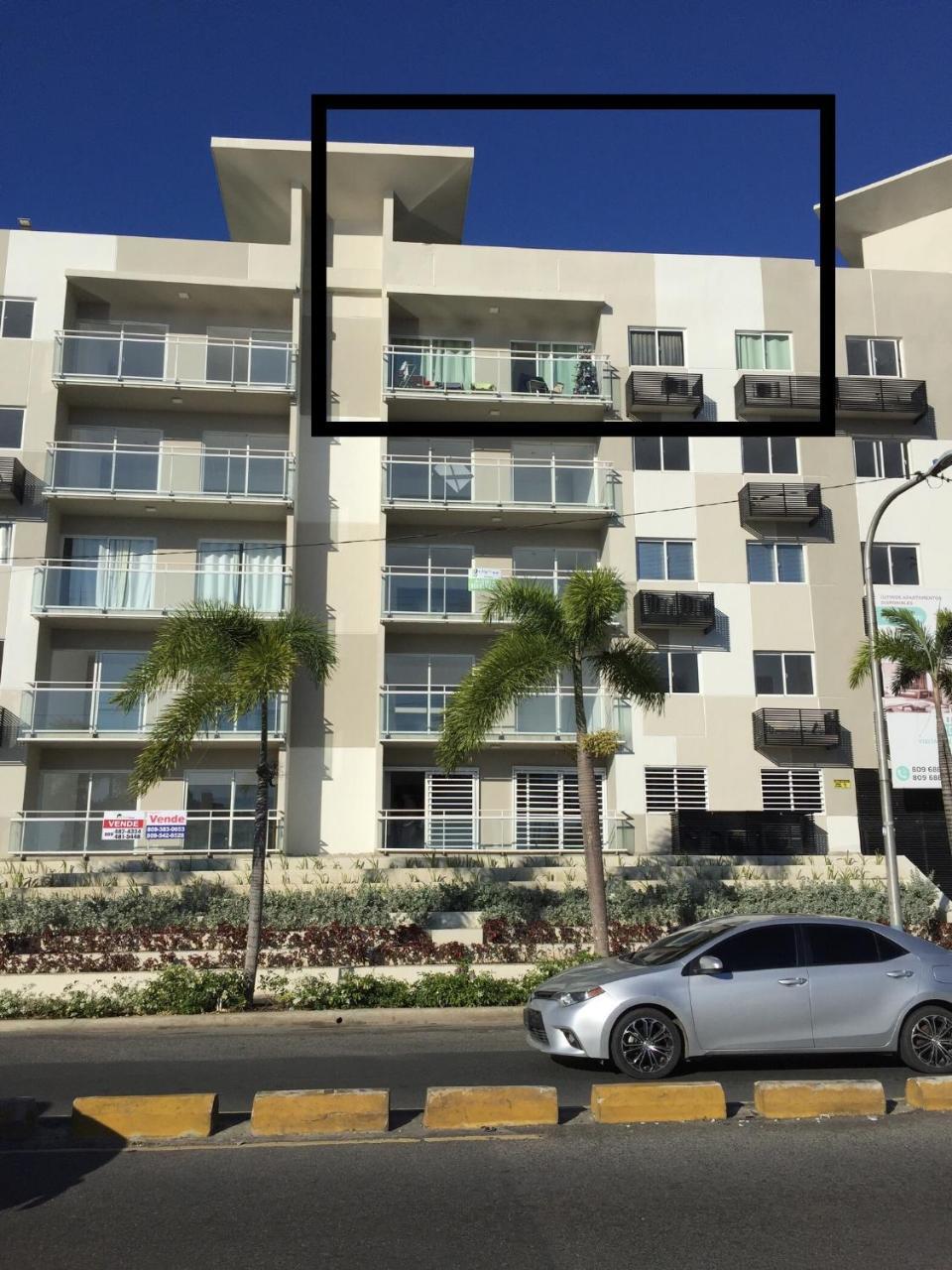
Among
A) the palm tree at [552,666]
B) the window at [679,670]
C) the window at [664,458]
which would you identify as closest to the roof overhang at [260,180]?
the window at [664,458]

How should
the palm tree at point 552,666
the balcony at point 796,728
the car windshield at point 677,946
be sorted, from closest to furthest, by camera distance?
the car windshield at point 677,946 → the palm tree at point 552,666 → the balcony at point 796,728

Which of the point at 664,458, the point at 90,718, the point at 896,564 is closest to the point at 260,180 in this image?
the point at 664,458

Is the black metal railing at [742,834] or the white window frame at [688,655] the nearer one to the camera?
the black metal railing at [742,834]

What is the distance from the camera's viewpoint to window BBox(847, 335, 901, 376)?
98.8 ft

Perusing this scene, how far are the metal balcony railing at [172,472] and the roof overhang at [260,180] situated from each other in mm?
7920

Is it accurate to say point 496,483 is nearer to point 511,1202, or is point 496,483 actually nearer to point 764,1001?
point 764,1001

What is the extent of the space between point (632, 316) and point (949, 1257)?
89.6 feet

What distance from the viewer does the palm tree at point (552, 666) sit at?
17.5 metres

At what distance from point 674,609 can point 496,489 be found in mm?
5446

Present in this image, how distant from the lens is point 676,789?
27953mm

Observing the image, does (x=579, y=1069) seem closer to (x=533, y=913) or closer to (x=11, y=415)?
(x=533, y=913)

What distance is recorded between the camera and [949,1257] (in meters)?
5.44

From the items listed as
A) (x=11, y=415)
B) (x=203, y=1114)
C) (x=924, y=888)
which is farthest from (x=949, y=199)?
(x=203, y=1114)

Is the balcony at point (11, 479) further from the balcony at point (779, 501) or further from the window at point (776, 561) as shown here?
the window at point (776, 561)
